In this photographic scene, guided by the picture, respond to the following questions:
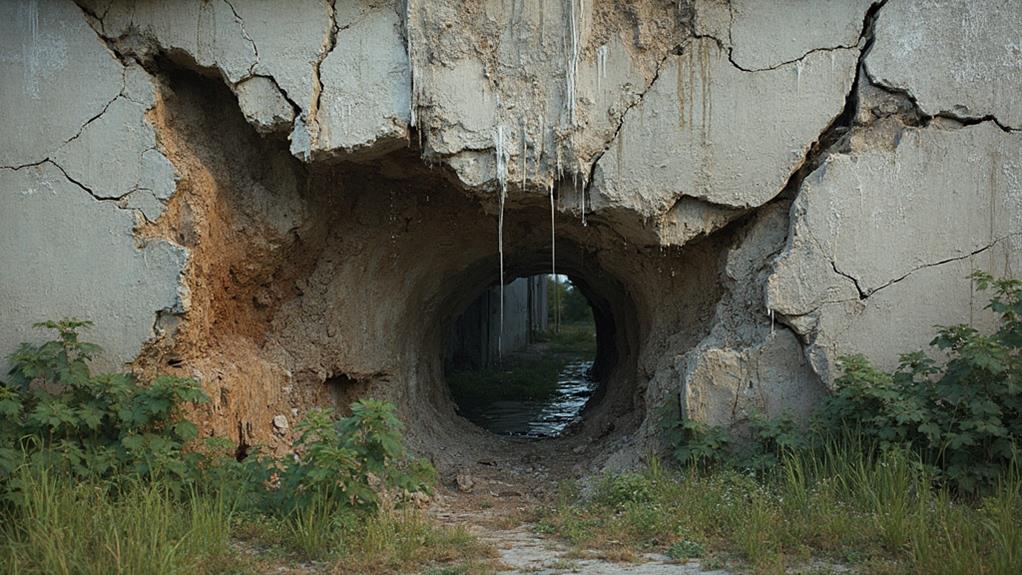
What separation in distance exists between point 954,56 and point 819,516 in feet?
9.03

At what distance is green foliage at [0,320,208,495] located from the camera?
484cm

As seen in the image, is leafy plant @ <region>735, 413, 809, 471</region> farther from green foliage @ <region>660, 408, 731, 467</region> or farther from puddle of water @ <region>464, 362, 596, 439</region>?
puddle of water @ <region>464, 362, 596, 439</region>

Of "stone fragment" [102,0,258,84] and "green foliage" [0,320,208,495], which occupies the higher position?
"stone fragment" [102,0,258,84]

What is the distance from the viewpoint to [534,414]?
35.1 feet

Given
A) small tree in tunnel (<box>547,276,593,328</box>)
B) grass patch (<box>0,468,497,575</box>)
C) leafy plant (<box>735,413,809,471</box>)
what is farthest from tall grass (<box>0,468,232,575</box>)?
small tree in tunnel (<box>547,276,593,328</box>)

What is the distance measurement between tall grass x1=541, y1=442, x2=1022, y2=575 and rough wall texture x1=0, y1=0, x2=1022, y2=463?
592mm

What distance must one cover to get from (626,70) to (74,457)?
3.70 meters

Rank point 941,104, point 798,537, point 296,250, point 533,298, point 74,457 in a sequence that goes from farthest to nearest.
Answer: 1. point 533,298
2. point 296,250
3. point 941,104
4. point 74,457
5. point 798,537

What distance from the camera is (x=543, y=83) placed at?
557cm

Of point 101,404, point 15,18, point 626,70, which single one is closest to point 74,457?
point 101,404

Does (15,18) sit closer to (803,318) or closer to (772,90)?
(772,90)

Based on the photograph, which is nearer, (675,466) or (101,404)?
(101,404)

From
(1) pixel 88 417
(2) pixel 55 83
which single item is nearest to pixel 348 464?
(1) pixel 88 417

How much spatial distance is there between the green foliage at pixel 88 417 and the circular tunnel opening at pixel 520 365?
2590 millimetres
